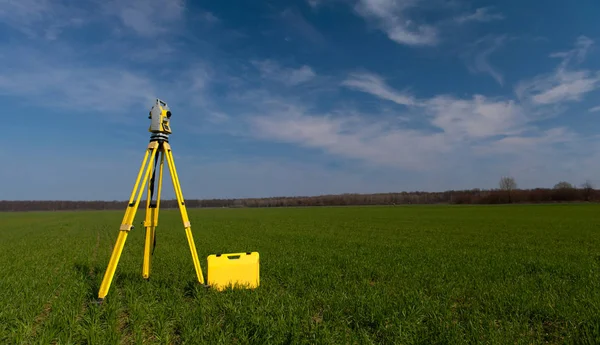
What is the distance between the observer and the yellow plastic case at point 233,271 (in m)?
6.77

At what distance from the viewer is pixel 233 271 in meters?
6.90

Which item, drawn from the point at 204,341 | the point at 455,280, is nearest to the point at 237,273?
the point at 204,341

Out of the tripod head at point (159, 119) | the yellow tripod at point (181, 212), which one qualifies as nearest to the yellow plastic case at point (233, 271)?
the yellow tripod at point (181, 212)

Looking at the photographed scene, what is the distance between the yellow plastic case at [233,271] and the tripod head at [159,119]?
281 centimetres

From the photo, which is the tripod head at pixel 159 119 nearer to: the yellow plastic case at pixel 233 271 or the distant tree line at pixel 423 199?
the yellow plastic case at pixel 233 271

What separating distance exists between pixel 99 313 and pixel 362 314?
4.46 meters

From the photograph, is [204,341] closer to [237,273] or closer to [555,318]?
[237,273]

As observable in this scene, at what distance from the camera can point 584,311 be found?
538 cm

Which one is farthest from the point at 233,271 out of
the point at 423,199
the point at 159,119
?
the point at 423,199

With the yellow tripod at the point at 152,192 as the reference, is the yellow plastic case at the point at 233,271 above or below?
below

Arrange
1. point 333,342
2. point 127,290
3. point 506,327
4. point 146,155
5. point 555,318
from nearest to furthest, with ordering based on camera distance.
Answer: point 333,342 < point 506,327 < point 555,318 < point 146,155 < point 127,290

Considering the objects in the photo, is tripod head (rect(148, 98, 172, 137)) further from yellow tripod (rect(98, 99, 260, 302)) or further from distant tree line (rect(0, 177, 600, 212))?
distant tree line (rect(0, 177, 600, 212))

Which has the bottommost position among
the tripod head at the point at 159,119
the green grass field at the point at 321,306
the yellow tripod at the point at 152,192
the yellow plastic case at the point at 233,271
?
the green grass field at the point at 321,306

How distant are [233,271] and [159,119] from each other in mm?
3512
